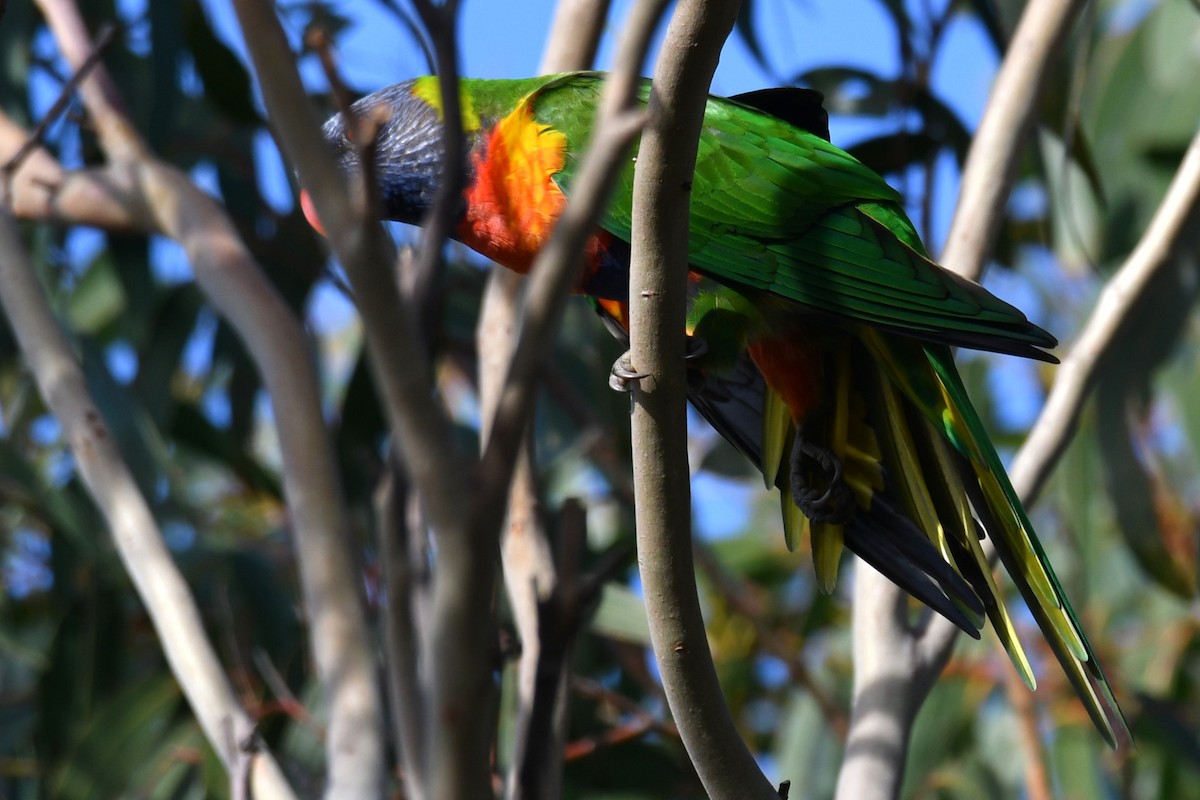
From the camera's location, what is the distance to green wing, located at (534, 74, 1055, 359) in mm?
1502

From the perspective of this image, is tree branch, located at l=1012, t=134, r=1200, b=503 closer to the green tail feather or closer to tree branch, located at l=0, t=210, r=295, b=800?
the green tail feather

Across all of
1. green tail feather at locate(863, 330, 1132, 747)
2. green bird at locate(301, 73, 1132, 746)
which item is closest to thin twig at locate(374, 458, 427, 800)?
green bird at locate(301, 73, 1132, 746)

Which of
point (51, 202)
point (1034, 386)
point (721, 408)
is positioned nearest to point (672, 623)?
point (721, 408)

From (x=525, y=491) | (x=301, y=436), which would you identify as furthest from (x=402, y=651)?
(x=301, y=436)

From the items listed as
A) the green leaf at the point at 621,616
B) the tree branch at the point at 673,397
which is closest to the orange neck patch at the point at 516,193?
the tree branch at the point at 673,397

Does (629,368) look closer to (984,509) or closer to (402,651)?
(402,651)

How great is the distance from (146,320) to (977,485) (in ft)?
6.59

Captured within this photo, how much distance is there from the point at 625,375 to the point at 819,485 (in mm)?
632

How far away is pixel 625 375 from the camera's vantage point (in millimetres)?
1226

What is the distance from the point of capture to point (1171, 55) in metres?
3.02

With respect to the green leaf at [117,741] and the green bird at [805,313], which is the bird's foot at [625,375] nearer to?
the green bird at [805,313]

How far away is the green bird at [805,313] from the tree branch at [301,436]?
0.95 ft

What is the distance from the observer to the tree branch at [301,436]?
173 centimetres

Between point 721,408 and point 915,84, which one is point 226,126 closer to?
point 915,84
